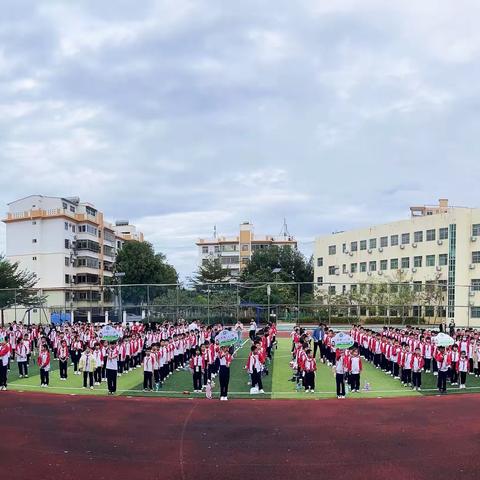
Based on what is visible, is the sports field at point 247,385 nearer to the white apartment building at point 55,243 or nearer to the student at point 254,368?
the student at point 254,368

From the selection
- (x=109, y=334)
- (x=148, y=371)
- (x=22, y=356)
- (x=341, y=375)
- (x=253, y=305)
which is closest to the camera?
(x=341, y=375)

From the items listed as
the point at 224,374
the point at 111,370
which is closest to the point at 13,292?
the point at 111,370

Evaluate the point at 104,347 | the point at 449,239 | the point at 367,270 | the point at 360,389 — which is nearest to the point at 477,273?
the point at 449,239

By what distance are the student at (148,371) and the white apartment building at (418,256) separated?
22.4 meters

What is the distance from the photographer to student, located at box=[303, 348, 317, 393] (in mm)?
17398

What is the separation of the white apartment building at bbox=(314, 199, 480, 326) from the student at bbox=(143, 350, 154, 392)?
2236cm

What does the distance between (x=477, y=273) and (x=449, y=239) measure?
11.5 feet

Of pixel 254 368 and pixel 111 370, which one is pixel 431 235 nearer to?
pixel 254 368

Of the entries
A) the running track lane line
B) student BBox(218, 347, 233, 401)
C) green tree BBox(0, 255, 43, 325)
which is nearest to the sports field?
student BBox(218, 347, 233, 401)

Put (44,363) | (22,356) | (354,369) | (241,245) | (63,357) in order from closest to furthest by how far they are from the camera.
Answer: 1. (354,369)
2. (44,363)
3. (63,357)
4. (22,356)
5. (241,245)

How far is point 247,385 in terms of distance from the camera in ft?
63.0

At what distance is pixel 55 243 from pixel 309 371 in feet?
169

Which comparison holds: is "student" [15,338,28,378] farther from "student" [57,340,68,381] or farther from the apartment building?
the apartment building

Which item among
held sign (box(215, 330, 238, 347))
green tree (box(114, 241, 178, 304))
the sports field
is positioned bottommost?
the sports field
